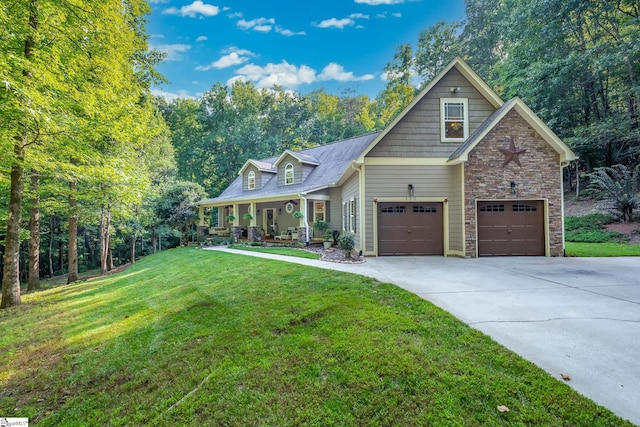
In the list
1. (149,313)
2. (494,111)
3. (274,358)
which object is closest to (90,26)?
(149,313)

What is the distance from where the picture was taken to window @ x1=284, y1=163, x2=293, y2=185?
61.8ft

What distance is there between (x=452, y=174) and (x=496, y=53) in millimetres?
26673

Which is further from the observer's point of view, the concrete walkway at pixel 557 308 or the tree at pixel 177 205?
the tree at pixel 177 205

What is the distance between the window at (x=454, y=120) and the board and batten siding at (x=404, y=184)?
124cm

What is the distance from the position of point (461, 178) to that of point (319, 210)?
819cm

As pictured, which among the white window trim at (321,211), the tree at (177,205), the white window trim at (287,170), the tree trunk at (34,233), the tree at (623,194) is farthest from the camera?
the tree at (177,205)

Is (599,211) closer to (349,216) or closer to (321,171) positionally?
(349,216)

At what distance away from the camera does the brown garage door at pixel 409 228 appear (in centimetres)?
1072

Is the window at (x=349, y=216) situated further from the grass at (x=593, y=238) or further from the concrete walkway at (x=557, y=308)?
the grass at (x=593, y=238)

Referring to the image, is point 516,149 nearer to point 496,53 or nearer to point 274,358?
point 274,358

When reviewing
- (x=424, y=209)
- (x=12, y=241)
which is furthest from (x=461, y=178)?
(x=12, y=241)

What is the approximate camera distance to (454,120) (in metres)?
11.0

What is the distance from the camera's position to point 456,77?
36.0ft

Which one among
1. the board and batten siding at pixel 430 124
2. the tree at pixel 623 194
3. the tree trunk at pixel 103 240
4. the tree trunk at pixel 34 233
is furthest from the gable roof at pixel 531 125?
the tree trunk at pixel 103 240
